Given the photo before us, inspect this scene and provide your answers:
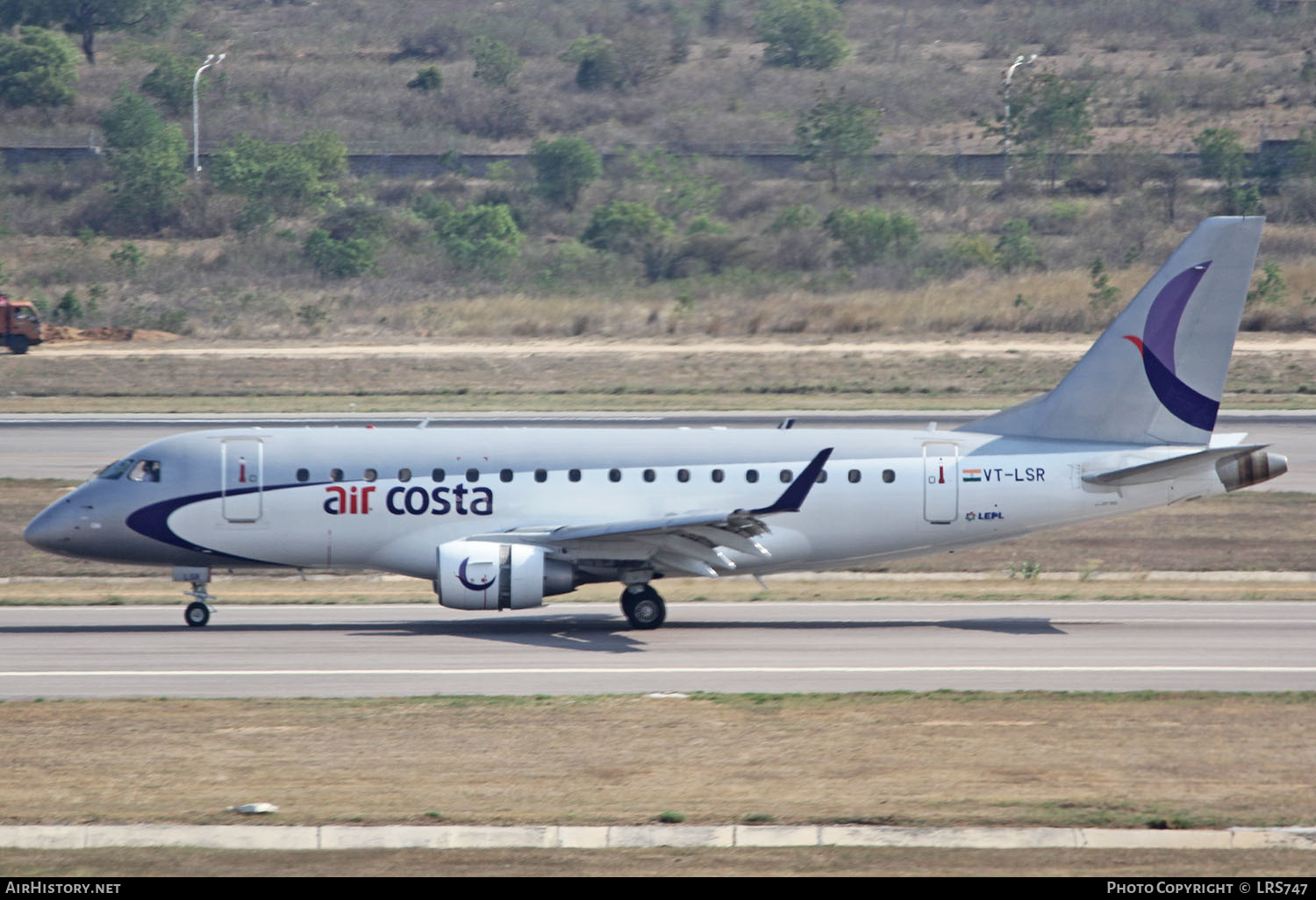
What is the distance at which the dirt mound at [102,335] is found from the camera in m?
71.9

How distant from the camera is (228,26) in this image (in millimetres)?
135750

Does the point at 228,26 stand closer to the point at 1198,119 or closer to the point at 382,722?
the point at 1198,119

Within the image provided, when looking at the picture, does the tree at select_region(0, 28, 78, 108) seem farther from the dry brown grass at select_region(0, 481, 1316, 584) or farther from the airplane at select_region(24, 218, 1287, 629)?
the airplane at select_region(24, 218, 1287, 629)

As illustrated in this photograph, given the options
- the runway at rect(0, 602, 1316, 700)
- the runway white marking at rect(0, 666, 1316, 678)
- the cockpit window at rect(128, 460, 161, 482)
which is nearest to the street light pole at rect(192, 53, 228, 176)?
the runway at rect(0, 602, 1316, 700)

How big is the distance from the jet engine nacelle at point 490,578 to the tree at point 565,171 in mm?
75426

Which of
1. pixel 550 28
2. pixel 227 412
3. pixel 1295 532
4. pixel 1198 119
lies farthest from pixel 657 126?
pixel 1295 532

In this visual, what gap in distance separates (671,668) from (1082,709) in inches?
243

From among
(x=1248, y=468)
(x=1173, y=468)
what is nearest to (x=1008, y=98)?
(x=1248, y=468)

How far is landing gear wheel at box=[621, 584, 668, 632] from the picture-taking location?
25.7m

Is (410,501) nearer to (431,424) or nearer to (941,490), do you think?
(941,490)

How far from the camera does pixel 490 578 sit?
2467 cm

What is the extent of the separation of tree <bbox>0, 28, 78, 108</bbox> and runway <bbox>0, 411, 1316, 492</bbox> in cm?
6653

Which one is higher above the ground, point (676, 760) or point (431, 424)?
point (431, 424)

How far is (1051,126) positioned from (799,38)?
31330 millimetres
